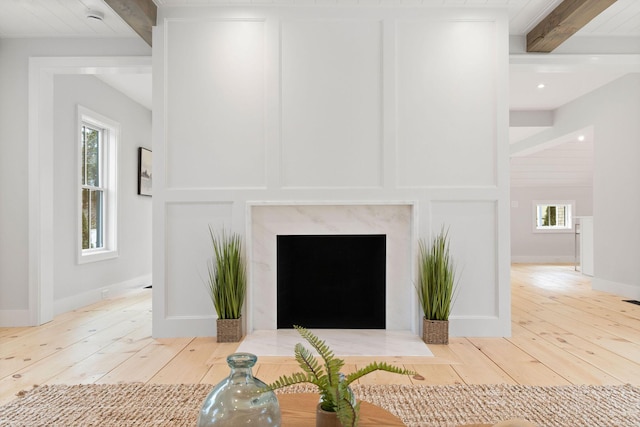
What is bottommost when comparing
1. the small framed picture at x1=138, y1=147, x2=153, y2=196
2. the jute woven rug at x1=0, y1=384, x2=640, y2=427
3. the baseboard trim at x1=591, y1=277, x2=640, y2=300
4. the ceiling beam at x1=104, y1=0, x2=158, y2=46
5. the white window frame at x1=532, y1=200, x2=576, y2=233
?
the jute woven rug at x1=0, y1=384, x2=640, y2=427

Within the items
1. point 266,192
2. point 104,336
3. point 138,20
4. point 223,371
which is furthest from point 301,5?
point 104,336

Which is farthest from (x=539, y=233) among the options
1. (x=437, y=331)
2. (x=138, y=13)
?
(x=138, y=13)

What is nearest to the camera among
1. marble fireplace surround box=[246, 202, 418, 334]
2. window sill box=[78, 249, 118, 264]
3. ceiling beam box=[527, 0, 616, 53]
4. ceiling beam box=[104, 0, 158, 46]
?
ceiling beam box=[104, 0, 158, 46]

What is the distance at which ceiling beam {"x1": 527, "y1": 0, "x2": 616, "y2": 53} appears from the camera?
Answer: 2.99m

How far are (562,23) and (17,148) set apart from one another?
4.47 meters

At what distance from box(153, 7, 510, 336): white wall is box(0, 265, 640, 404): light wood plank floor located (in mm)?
374

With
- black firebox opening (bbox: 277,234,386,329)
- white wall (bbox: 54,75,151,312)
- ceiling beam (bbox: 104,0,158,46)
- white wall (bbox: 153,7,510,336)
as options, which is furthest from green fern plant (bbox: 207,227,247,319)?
white wall (bbox: 54,75,151,312)

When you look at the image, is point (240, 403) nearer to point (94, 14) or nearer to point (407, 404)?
point (407, 404)

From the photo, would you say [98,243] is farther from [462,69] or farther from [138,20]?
[462,69]

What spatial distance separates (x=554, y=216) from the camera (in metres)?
9.34

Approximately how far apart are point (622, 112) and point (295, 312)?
434cm

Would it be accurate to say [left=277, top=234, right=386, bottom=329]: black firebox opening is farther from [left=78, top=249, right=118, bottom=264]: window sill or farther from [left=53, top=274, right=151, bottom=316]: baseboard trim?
[left=78, top=249, right=118, bottom=264]: window sill

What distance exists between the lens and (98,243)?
499 centimetres

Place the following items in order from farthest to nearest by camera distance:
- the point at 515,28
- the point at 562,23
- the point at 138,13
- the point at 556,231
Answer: the point at 556,231
the point at 515,28
the point at 562,23
the point at 138,13
